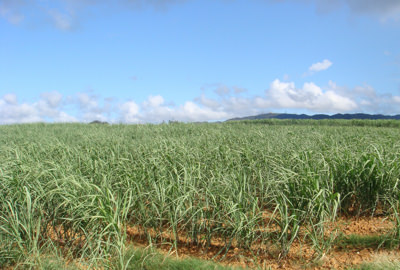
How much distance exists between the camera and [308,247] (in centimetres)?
295

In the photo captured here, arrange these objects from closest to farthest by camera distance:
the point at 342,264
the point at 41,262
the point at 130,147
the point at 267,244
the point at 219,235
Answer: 1. the point at 41,262
2. the point at 342,264
3. the point at 267,244
4. the point at 219,235
5. the point at 130,147

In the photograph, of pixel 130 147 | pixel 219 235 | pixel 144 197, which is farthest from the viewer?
pixel 130 147

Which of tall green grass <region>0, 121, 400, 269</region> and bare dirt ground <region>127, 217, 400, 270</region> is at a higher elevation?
tall green grass <region>0, 121, 400, 269</region>

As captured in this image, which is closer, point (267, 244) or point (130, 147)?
point (267, 244)

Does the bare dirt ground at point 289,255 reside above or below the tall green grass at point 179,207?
below

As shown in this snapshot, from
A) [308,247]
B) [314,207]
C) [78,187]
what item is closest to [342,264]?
[308,247]

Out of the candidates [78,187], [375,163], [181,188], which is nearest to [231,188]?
[181,188]

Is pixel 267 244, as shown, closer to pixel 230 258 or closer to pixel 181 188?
pixel 230 258

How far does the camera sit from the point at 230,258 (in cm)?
282

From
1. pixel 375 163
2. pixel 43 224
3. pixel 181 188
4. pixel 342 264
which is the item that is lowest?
pixel 342 264

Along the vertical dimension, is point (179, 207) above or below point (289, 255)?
above

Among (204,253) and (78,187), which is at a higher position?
(78,187)

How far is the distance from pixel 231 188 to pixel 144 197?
1068mm

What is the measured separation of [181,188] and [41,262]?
1.44 m
